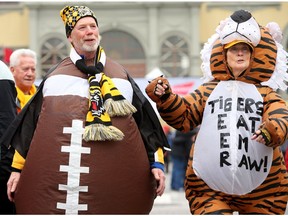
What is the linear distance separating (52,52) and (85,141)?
1189 inches

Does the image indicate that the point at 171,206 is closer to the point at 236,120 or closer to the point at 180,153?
the point at 180,153

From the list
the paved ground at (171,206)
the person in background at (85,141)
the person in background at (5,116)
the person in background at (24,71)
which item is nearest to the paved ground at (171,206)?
the paved ground at (171,206)

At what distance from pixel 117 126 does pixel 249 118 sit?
84 cm

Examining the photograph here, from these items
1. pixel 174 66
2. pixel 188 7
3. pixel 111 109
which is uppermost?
pixel 188 7

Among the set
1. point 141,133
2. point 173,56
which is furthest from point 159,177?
point 173,56

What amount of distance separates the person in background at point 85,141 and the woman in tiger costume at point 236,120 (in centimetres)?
24

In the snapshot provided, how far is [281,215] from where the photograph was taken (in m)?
4.86

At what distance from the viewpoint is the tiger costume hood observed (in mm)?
4848

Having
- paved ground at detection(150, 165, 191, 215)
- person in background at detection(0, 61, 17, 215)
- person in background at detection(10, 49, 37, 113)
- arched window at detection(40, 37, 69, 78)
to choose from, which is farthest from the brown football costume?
arched window at detection(40, 37, 69, 78)

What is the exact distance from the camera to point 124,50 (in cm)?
3431

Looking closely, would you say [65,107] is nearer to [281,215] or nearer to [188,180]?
[188,180]

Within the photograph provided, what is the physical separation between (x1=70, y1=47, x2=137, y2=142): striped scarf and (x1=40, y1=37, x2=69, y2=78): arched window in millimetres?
29574

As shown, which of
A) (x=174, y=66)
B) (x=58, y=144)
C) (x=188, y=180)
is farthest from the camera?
(x=174, y=66)

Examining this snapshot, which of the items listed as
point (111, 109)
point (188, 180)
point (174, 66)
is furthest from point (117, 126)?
point (174, 66)
